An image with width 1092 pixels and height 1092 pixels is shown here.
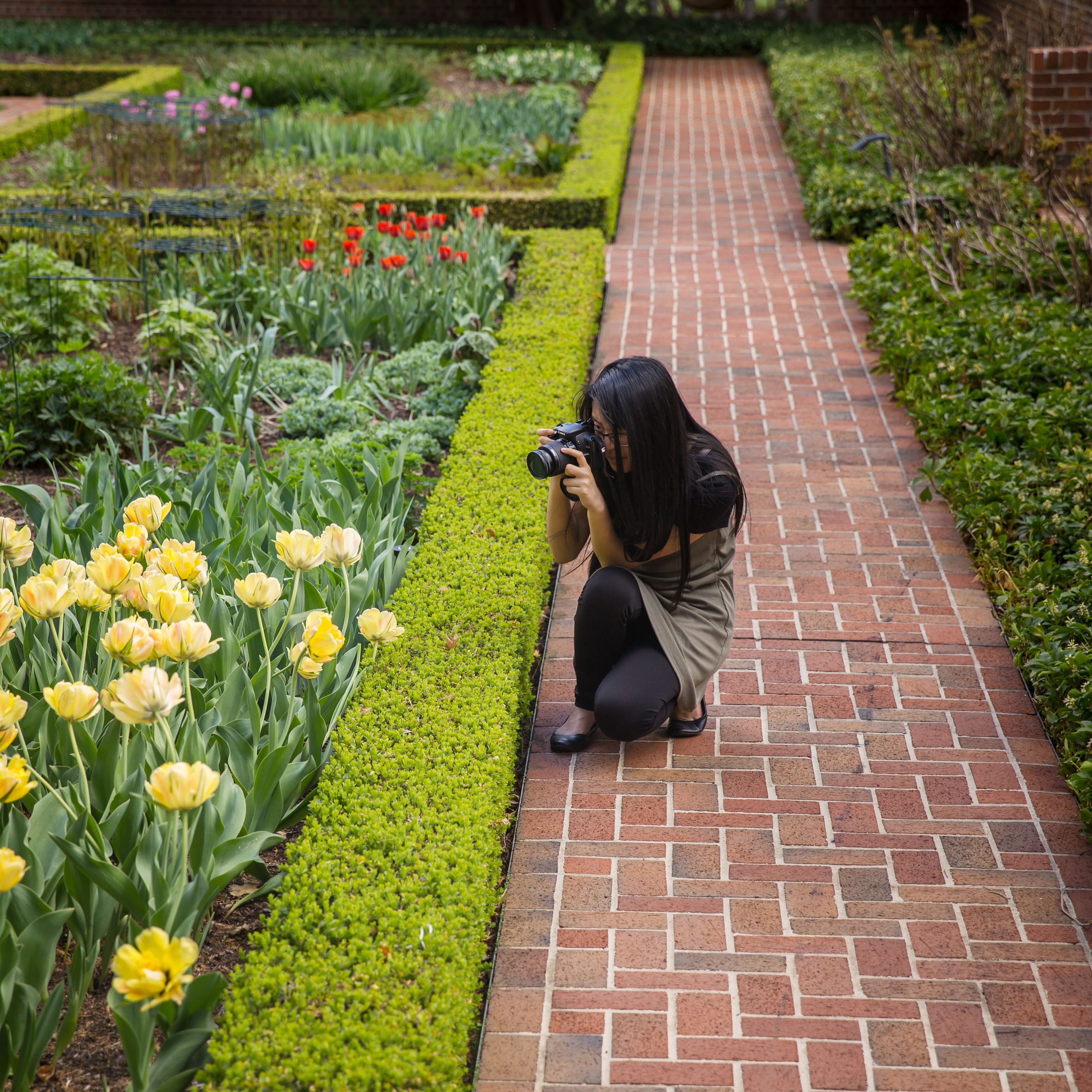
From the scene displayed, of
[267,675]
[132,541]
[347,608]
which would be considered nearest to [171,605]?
[132,541]

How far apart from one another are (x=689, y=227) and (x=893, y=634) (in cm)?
578

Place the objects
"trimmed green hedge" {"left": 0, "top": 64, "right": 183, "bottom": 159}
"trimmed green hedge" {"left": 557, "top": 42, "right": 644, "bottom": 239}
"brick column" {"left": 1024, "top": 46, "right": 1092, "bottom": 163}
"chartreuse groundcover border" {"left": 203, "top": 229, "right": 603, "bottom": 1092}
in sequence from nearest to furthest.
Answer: "chartreuse groundcover border" {"left": 203, "top": 229, "right": 603, "bottom": 1092}, "brick column" {"left": 1024, "top": 46, "right": 1092, "bottom": 163}, "trimmed green hedge" {"left": 557, "top": 42, "right": 644, "bottom": 239}, "trimmed green hedge" {"left": 0, "top": 64, "right": 183, "bottom": 159}

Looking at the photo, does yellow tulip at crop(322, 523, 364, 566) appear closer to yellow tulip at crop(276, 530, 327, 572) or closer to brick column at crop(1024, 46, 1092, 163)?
Result: yellow tulip at crop(276, 530, 327, 572)

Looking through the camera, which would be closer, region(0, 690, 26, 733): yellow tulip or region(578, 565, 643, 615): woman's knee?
region(0, 690, 26, 733): yellow tulip

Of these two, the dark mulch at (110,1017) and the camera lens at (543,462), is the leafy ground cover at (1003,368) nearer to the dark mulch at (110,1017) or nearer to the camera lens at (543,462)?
the camera lens at (543,462)

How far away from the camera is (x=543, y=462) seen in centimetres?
271

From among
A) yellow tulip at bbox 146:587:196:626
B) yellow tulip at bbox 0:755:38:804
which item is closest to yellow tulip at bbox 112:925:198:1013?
yellow tulip at bbox 0:755:38:804

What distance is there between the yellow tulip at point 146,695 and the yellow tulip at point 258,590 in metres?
0.43

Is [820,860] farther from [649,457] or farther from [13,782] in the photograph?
[13,782]

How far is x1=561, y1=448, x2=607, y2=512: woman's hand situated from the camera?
2.76 meters

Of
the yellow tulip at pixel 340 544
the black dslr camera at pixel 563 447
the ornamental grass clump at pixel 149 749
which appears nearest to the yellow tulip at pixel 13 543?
the ornamental grass clump at pixel 149 749

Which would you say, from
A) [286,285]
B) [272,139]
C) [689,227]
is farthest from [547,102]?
[286,285]

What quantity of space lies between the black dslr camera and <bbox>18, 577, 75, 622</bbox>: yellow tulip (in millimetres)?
1085

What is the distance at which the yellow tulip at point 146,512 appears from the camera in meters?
2.53
